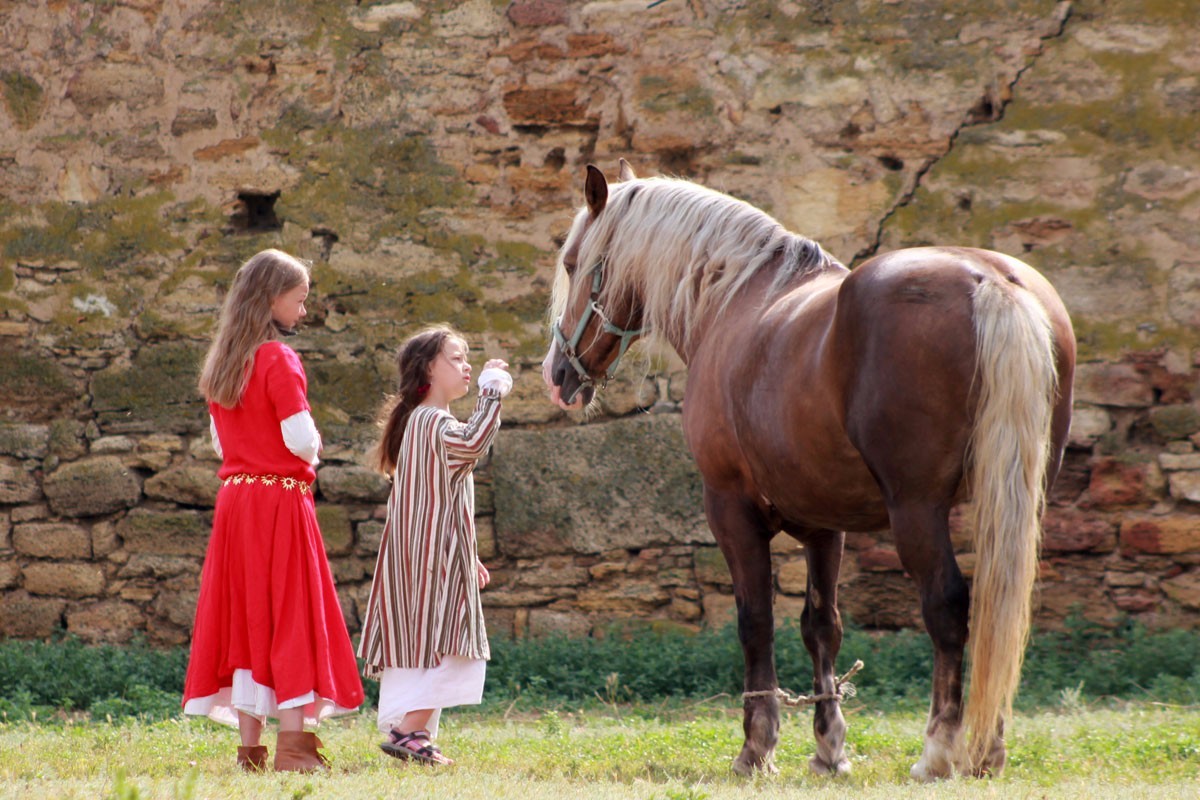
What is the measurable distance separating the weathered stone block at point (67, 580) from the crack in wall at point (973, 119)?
4293 mm

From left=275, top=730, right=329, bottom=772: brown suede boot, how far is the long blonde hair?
40.4 inches

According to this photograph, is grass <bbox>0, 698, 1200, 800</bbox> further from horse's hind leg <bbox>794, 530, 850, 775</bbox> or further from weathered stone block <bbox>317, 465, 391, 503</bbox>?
weathered stone block <bbox>317, 465, 391, 503</bbox>

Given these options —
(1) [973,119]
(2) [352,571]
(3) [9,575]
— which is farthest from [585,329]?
(3) [9,575]

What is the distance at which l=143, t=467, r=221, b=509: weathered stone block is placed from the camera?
Result: 632 cm

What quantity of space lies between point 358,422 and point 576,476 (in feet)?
3.96

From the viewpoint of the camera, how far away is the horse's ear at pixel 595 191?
13.5ft

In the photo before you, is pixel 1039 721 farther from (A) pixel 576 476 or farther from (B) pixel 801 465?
(A) pixel 576 476

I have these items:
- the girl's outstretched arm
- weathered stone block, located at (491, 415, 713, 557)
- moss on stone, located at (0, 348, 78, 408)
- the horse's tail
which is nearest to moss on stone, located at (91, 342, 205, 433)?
moss on stone, located at (0, 348, 78, 408)

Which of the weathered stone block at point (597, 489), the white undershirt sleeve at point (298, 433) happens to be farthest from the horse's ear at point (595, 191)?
the weathered stone block at point (597, 489)

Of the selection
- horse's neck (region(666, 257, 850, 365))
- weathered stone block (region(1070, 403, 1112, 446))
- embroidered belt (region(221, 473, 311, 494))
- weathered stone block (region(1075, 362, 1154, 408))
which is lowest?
weathered stone block (region(1070, 403, 1112, 446))

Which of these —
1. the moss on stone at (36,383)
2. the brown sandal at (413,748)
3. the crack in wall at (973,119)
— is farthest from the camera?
the moss on stone at (36,383)

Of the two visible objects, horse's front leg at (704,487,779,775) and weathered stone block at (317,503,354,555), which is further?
weathered stone block at (317,503,354,555)

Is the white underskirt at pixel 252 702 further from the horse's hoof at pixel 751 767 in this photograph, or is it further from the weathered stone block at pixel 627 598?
the weathered stone block at pixel 627 598

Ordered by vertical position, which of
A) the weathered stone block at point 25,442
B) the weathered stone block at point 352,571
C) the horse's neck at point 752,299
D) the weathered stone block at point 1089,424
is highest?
the horse's neck at point 752,299
